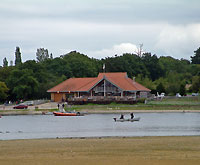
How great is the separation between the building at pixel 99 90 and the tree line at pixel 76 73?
536cm

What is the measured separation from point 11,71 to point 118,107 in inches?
1078

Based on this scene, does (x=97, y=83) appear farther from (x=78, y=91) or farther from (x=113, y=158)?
(x=113, y=158)

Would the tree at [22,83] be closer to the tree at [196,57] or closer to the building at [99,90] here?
the building at [99,90]

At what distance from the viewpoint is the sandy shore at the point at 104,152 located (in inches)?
995

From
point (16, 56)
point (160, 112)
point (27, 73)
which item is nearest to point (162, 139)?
point (160, 112)

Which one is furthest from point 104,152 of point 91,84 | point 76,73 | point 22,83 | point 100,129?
point 76,73

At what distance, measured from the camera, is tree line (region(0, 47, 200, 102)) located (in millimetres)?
94062

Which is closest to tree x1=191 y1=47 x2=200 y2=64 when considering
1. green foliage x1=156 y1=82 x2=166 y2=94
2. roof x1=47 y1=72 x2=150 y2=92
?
green foliage x1=156 y1=82 x2=166 y2=94

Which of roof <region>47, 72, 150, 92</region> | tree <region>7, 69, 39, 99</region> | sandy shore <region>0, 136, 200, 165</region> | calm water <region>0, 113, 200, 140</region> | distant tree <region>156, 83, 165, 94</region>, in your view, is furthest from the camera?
distant tree <region>156, 83, 165, 94</region>

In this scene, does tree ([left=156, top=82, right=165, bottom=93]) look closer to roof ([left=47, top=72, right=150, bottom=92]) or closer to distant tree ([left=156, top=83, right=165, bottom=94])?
distant tree ([left=156, top=83, right=165, bottom=94])

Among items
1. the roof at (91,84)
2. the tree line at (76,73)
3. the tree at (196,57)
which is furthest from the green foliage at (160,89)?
the tree at (196,57)

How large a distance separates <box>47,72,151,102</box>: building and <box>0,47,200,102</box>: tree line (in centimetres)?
536

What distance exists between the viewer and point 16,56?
142 metres

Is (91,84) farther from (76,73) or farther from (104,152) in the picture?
(104,152)
